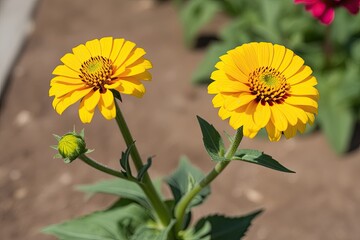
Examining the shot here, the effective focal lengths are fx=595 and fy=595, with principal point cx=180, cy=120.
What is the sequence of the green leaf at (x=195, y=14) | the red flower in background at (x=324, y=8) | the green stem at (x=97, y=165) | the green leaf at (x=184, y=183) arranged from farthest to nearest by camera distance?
1. the green leaf at (x=195, y=14)
2. the red flower in background at (x=324, y=8)
3. the green leaf at (x=184, y=183)
4. the green stem at (x=97, y=165)

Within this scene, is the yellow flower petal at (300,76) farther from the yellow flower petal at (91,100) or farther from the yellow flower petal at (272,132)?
the yellow flower petal at (91,100)

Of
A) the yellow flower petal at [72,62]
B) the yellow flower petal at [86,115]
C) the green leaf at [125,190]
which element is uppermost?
the yellow flower petal at [72,62]

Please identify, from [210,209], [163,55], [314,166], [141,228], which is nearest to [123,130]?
[141,228]

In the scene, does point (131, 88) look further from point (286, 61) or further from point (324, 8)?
point (324, 8)

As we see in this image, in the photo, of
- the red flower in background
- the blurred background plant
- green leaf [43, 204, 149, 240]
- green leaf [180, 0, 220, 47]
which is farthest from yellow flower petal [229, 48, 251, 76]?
green leaf [180, 0, 220, 47]

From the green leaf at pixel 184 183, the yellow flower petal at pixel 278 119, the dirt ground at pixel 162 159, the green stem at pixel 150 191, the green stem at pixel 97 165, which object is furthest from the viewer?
the dirt ground at pixel 162 159

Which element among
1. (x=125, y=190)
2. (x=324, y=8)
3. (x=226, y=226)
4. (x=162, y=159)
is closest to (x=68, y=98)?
(x=125, y=190)

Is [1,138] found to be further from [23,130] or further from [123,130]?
[123,130]

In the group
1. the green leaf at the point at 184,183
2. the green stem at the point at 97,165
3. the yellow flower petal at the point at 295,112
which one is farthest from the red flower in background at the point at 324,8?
the green stem at the point at 97,165
